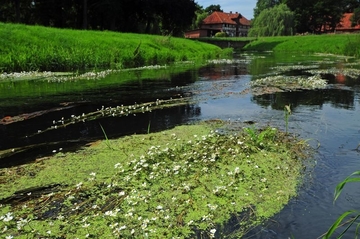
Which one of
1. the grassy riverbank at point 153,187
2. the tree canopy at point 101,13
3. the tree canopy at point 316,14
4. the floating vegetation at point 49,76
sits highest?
the tree canopy at point 316,14

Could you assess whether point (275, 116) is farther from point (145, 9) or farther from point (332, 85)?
point (145, 9)

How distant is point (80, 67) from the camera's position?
2320 cm

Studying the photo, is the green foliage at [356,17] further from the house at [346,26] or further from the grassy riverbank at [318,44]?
the grassy riverbank at [318,44]

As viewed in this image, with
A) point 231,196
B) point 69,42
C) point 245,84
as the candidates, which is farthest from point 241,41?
point 231,196

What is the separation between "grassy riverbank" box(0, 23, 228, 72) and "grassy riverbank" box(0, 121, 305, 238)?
15.7 m

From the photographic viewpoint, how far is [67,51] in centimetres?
2275

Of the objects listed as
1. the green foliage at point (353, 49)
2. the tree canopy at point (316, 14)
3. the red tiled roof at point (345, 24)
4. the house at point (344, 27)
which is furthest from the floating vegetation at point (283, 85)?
the red tiled roof at point (345, 24)

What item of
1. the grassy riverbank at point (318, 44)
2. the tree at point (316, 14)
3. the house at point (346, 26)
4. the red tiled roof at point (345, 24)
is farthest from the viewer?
the red tiled roof at point (345, 24)

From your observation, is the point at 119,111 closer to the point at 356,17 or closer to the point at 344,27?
the point at 356,17

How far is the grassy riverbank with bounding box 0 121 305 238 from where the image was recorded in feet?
14.0

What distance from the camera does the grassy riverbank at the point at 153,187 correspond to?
4262mm

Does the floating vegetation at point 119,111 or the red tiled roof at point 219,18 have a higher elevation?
the red tiled roof at point 219,18

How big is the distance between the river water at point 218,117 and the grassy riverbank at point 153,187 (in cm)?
42

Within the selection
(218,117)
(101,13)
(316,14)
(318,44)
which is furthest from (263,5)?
(218,117)
